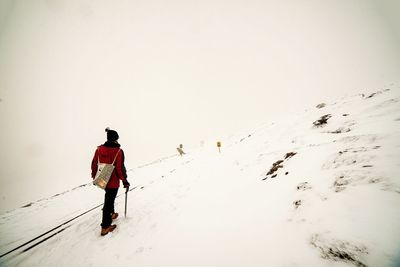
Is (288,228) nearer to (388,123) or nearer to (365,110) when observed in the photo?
(388,123)

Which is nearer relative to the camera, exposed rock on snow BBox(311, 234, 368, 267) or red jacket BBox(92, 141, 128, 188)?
exposed rock on snow BBox(311, 234, 368, 267)

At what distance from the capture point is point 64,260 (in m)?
5.34

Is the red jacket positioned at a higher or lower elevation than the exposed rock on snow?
higher

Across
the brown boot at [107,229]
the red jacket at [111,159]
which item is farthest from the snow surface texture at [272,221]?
the red jacket at [111,159]

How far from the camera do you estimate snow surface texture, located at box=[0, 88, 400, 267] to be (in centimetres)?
303

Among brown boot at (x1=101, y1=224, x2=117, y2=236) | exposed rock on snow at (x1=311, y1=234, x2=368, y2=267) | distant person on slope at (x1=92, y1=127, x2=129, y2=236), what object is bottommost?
brown boot at (x1=101, y1=224, x2=117, y2=236)

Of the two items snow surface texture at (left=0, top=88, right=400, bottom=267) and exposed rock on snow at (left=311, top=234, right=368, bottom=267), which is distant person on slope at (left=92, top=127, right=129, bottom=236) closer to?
snow surface texture at (left=0, top=88, right=400, bottom=267)

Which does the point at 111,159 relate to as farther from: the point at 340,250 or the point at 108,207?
the point at 340,250

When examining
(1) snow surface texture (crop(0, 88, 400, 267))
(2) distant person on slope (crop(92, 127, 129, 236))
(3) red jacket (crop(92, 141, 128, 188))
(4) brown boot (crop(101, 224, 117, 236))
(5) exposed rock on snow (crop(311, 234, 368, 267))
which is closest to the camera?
(5) exposed rock on snow (crop(311, 234, 368, 267))

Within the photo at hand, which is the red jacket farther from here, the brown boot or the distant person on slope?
the brown boot

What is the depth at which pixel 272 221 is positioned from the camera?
A: 4.27 metres

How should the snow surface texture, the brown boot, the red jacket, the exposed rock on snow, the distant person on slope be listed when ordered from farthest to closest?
the red jacket → the distant person on slope → the brown boot → the snow surface texture → the exposed rock on snow

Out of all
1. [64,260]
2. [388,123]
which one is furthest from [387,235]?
[64,260]

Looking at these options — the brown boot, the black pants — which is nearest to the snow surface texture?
the brown boot
